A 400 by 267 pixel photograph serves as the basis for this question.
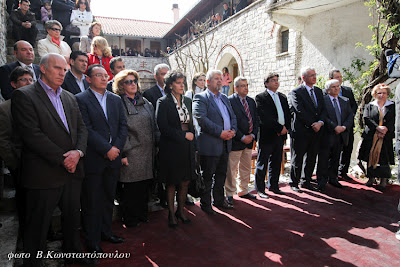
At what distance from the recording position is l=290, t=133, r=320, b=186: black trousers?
4.64 meters

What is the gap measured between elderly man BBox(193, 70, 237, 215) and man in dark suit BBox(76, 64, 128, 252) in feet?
3.64

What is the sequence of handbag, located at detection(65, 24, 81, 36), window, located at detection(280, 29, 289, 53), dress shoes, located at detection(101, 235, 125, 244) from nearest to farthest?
dress shoes, located at detection(101, 235, 125, 244), handbag, located at detection(65, 24, 81, 36), window, located at detection(280, 29, 289, 53)

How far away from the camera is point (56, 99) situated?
2381mm

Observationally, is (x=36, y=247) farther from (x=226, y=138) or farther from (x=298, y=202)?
(x=298, y=202)

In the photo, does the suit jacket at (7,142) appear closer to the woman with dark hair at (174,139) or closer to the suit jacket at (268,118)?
the woman with dark hair at (174,139)

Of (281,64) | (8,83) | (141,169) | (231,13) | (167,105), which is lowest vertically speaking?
(141,169)

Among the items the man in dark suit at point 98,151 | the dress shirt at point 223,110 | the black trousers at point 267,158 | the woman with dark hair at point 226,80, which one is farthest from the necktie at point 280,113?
the woman with dark hair at point 226,80

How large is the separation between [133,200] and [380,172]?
398 centimetres

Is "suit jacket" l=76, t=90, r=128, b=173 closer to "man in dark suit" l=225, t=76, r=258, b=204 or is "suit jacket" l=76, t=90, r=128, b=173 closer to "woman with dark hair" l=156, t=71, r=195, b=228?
"woman with dark hair" l=156, t=71, r=195, b=228

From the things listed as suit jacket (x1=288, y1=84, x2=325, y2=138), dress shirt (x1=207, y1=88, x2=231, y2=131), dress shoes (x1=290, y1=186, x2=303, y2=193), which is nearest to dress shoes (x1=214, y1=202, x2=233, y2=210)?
dress shirt (x1=207, y1=88, x2=231, y2=131)

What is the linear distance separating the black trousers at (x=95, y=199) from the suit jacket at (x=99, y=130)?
88mm

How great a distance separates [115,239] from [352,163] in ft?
17.4

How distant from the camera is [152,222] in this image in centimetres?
355

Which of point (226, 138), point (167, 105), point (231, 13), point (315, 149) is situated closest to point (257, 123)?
point (226, 138)
